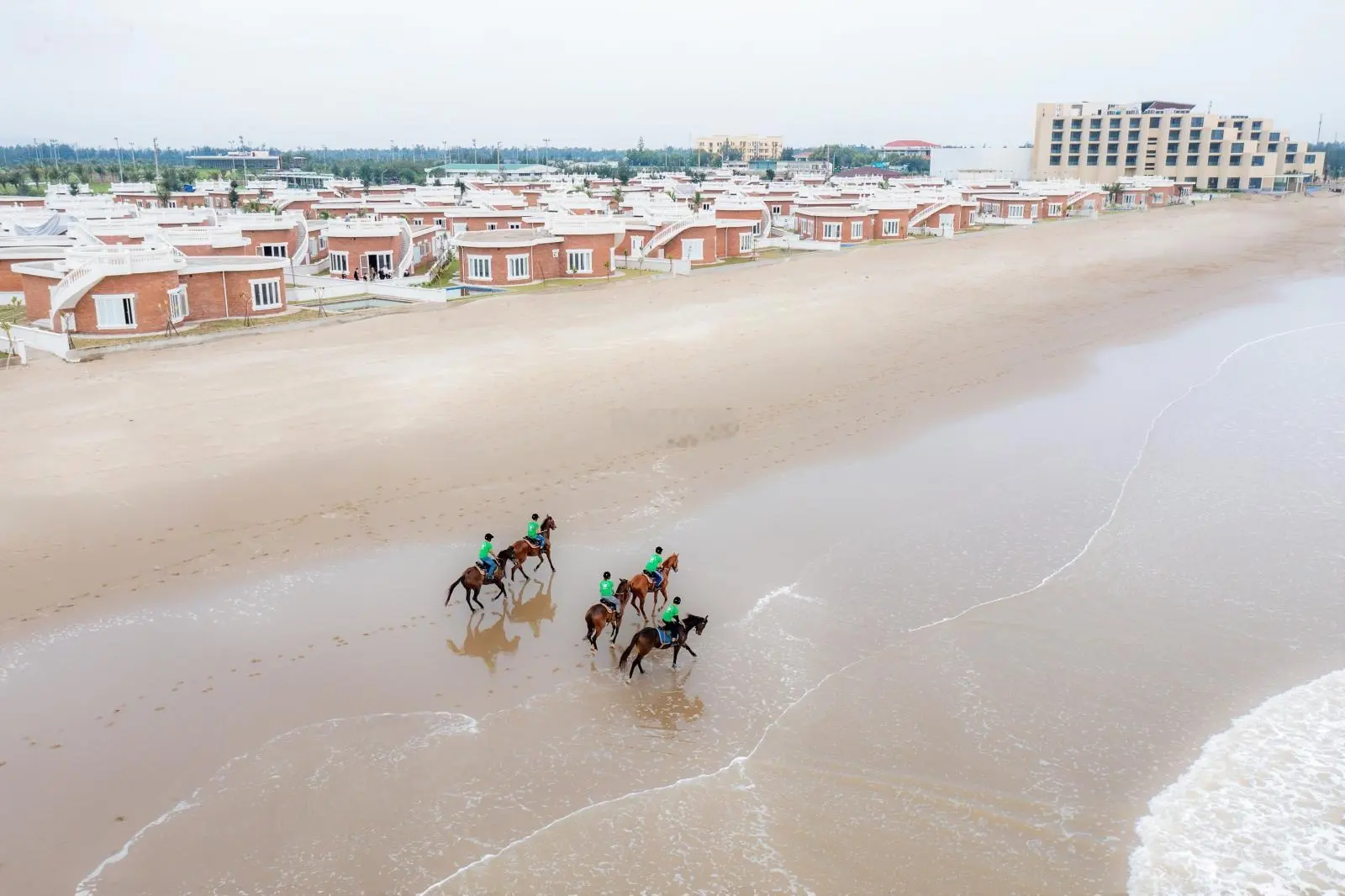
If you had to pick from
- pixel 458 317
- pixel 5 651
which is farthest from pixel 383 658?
pixel 458 317

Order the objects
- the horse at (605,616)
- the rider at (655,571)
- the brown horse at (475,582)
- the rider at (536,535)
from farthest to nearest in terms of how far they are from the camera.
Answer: the rider at (536,535)
the brown horse at (475,582)
the rider at (655,571)
the horse at (605,616)

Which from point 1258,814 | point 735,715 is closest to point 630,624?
point 735,715

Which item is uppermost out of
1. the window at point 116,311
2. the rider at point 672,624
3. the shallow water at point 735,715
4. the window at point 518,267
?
the window at point 518,267

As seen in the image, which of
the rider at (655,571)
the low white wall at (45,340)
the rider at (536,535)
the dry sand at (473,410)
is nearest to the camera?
the rider at (655,571)

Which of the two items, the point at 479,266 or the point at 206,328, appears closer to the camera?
the point at 206,328

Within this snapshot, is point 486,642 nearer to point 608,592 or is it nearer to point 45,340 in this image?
point 608,592

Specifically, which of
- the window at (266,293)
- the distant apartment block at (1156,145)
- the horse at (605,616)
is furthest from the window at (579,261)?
the distant apartment block at (1156,145)

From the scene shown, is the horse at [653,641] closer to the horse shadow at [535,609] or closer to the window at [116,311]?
the horse shadow at [535,609]
